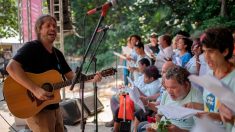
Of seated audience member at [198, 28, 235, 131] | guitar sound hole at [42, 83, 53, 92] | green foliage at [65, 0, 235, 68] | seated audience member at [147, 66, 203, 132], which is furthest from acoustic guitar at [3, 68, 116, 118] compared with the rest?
green foliage at [65, 0, 235, 68]

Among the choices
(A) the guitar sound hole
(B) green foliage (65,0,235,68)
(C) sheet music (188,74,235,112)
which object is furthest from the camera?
(B) green foliage (65,0,235,68)

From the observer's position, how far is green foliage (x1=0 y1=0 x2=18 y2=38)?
46.5 ft

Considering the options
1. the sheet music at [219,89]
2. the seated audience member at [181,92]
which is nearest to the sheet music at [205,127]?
the sheet music at [219,89]

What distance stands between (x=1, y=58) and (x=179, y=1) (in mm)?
A: 6292

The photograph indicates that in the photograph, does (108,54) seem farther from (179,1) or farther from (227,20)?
(227,20)

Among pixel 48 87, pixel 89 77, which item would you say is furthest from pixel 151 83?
pixel 48 87

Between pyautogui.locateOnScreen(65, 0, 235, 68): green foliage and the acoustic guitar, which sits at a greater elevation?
pyautogui.locateOnScreen(65, 0, 235, 68): green foliage

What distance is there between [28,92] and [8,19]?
39.6 feet

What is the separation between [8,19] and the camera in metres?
14.3

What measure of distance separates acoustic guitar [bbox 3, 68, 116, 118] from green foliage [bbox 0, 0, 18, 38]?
1181cm

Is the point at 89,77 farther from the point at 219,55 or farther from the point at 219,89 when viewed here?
the point at 219,89

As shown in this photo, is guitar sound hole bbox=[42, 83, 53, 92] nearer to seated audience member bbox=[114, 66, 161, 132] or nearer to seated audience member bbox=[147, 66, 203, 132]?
seated audience member bbox=[147, 66, 203, 132]

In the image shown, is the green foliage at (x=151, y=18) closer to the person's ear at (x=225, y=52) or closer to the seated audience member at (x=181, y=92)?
the seated audience member at (x=181, y=92)

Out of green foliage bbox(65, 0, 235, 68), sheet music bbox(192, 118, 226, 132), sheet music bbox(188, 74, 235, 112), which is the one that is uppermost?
green foliage bbox(65, 0, 235, 68)
